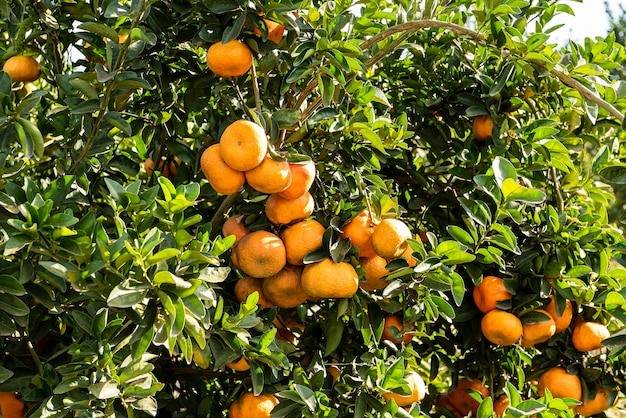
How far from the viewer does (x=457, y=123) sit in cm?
190

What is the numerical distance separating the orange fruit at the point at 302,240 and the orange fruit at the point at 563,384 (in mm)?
685

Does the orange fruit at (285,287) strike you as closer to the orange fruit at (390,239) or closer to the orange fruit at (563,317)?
the orange fruit at (390,239)

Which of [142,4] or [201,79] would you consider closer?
[142,4]

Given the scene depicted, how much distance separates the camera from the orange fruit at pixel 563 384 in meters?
1.70

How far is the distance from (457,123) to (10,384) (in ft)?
4.02

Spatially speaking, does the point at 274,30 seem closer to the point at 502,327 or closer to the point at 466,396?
the point at 502,327

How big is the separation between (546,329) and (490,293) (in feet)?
0.47

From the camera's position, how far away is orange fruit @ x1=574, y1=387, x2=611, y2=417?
5.78ft

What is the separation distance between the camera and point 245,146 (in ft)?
4.24

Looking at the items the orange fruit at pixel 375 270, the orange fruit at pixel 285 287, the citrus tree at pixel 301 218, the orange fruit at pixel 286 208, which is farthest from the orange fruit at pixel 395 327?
the orange fruit at pixel 286 208

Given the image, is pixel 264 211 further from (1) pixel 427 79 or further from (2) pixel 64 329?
(1) pixel 427 79

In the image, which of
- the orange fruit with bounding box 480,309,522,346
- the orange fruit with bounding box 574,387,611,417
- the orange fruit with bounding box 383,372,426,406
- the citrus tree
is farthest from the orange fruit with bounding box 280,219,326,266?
the orange fruit with bounding box 574,387,611,417

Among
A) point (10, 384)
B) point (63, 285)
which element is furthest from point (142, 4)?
point (10, 384)

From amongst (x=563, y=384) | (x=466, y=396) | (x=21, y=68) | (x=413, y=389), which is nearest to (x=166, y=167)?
(x=21, y=68)
